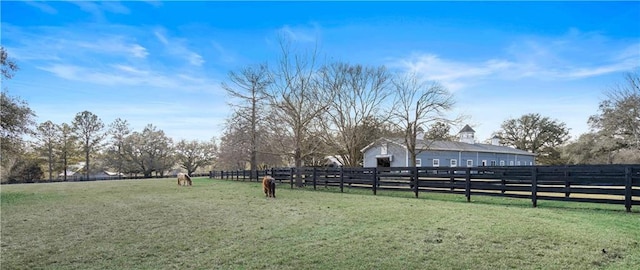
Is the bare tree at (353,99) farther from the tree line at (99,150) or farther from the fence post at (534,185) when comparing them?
the tree line at (99,150)

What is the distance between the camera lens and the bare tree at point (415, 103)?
23531mm

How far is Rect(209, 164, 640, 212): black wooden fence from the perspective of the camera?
25.8 feet

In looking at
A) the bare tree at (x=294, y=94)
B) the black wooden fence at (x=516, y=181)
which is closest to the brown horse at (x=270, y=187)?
the black wooden fence at (x=516, y=181)

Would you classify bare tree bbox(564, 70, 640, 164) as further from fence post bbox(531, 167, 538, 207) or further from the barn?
fence post bbox(531, 167, 538, 207)

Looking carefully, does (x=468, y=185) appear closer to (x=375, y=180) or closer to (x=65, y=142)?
(x=375, y=180)

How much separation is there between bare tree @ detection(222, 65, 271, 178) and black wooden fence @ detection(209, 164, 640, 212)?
7.93 meters

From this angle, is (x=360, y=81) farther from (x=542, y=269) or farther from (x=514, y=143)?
(x=514, y=143)

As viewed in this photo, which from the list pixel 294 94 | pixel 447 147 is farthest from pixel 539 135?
pixel 294 94

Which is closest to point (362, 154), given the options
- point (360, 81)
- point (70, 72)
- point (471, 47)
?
point (360, 81)

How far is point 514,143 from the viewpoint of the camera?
4641 centimetres

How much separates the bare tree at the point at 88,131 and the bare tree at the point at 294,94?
3508 cm

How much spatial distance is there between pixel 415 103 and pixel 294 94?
9636 mm

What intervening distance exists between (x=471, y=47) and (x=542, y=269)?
38.2 feet

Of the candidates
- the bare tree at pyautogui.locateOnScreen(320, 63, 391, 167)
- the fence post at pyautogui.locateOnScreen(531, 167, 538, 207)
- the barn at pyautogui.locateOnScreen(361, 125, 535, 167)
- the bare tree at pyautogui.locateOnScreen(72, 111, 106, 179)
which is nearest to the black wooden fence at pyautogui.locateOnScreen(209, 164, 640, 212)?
the fence post at pyautogui.locateOnScreen(531, 167, 538, 207)
